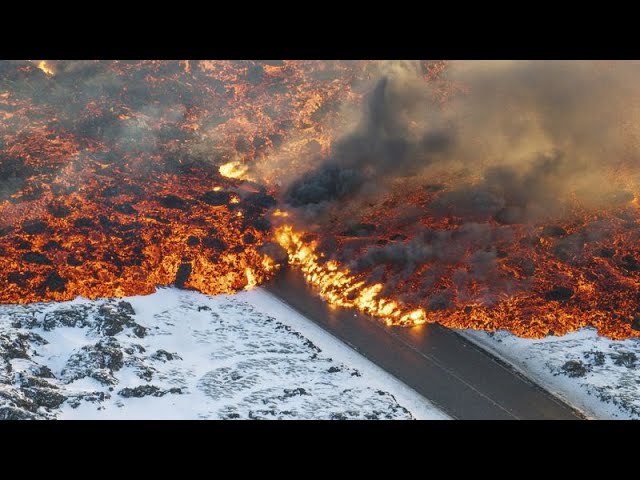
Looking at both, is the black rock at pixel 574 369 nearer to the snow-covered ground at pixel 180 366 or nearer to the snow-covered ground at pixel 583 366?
the snow-covered ground at pixel 583 366

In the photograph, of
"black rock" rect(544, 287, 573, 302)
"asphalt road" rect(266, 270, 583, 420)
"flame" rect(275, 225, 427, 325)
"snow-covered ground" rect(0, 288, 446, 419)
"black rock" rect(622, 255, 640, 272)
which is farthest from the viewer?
"black rock" rect(622, 255, 640, 272)

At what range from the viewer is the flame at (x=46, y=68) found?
2472 inches

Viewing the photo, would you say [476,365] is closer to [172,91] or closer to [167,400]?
[167,400]

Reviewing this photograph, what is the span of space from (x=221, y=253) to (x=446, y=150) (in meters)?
21.4

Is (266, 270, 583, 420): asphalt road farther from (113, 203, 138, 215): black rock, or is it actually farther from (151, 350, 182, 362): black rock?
(113, 203, 138, 215): black rock

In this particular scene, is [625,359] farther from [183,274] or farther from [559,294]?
[183,274]

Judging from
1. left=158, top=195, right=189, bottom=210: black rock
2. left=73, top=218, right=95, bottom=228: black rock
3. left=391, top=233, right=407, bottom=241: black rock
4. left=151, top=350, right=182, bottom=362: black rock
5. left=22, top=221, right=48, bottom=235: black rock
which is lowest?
left=151, top=350, right=182, bottom=362: black rock

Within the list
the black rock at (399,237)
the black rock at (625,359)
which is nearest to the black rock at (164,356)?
the black rock at (399,237)

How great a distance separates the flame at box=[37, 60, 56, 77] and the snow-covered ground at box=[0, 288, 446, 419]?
2654 centimetres

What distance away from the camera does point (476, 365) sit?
1750 inches

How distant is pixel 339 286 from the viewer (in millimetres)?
49062

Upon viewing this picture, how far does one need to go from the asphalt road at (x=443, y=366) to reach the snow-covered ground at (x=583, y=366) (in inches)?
30.2

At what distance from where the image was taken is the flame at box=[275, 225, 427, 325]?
155ft

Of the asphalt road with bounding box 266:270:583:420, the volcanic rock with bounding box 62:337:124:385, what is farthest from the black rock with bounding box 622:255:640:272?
the volcanic rock with bounding box 62:337:124:385
